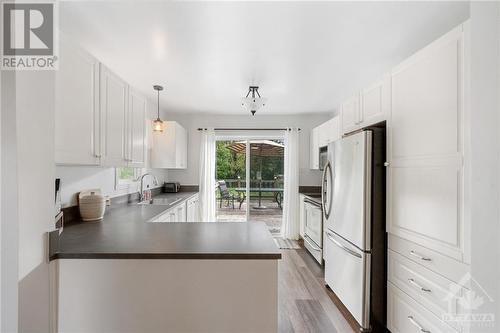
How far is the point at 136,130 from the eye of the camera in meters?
2.38

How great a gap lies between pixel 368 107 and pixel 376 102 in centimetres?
12

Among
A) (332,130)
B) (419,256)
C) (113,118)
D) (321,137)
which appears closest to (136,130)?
(113,118)

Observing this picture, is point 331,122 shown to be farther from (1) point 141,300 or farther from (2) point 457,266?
(1) point 141,300

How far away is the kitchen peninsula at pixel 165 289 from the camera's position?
3.95 feet

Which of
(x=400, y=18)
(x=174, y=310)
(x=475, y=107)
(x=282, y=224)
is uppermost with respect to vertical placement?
(x=400, y=18)

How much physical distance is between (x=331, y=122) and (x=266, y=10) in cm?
242

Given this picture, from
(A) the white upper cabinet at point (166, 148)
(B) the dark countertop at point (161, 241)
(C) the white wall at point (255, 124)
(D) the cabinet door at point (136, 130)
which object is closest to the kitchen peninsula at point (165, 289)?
(B) the dark countertop at point (161, 241)

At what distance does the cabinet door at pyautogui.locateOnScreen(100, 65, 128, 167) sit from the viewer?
175 centimetres

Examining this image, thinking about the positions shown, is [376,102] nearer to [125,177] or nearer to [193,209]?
[125,177]

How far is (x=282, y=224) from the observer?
4.74 meters

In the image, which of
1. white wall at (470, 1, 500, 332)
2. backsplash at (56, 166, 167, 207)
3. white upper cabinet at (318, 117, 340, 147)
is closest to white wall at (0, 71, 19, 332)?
backsplash at (56, 166, 167, 207)

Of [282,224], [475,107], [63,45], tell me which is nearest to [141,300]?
[63,45]

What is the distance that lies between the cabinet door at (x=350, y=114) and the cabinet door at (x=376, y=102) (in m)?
0.09

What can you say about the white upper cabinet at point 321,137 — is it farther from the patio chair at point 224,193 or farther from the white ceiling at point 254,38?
the patio chair at point 224,193
